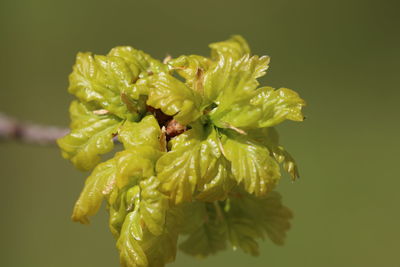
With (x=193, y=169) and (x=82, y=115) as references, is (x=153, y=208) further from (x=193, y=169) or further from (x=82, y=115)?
(x=82, y=115)

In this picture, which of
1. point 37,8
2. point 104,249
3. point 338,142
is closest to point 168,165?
point 104,249

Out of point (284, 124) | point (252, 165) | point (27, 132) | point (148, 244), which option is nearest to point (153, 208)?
point (148, 244)

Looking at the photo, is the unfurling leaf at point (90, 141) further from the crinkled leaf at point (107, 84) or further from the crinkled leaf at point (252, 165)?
the crinkled leaf at point (252, 165)

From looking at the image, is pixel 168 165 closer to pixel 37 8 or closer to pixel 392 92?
pixel 392 92

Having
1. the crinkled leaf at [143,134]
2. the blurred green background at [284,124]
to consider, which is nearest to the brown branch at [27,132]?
the crinkled leaf at [143,134]

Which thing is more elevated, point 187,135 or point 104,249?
point 187,135

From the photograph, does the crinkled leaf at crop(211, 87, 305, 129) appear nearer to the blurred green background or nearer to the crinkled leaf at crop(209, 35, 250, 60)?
the crinkled leaf at crop(209, 35, 250, 60)
